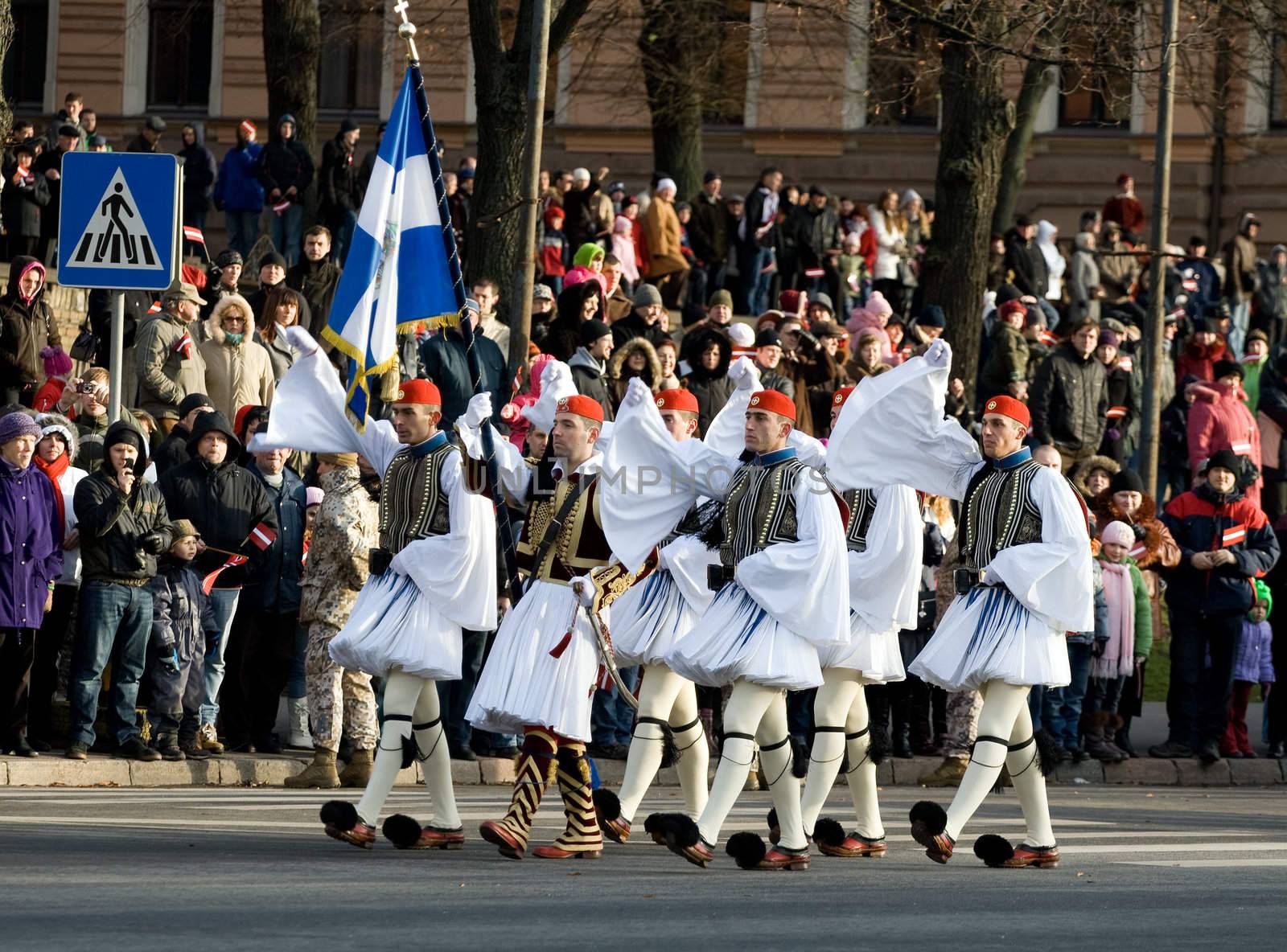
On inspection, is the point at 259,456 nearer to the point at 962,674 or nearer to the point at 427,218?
the point at 427,218

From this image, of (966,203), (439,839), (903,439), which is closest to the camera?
(439,839)

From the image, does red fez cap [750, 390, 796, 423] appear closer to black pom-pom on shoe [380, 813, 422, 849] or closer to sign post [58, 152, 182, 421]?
black pom-pom on shoe [380, 813, 422, 849]

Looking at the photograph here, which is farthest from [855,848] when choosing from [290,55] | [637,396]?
[290,55]

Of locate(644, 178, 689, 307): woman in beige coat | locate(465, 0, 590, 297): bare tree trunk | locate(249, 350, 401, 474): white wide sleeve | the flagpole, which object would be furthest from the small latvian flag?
locate(644, 178, 689, 307): woman in beige coat

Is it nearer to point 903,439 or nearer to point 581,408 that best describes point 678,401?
point 581,408

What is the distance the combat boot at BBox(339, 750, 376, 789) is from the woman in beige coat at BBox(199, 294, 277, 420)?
11.8ft

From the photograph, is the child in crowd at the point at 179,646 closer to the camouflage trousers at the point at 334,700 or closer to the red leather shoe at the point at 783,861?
the camouflage trousers at the point at 334,700

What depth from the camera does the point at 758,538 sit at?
444 inches

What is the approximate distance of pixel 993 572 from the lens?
11617 millimetres

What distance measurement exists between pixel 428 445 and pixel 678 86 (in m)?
23.6

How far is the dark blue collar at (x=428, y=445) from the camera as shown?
1159 cm

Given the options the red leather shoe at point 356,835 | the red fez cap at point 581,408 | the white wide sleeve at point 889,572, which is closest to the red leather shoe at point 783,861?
the white wide sleeve at point 889,572

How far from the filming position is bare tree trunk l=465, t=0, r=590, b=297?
20.9 metres

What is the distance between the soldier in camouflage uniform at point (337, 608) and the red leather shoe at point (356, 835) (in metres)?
3.19
